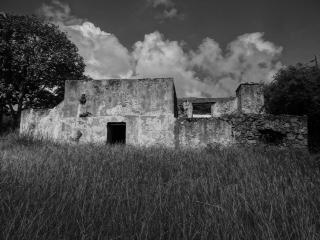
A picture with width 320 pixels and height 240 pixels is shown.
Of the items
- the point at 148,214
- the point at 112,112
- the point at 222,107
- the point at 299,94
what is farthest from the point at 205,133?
the point at 222,107

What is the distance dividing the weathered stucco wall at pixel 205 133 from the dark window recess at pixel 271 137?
1.16 metres

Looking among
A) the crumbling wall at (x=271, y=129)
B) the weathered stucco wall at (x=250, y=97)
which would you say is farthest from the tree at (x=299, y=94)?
the crumbling wall at (x=271, y=129)

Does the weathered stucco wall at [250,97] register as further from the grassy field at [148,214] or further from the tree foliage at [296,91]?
the grassy field at [148,214]

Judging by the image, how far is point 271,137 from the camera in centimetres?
867

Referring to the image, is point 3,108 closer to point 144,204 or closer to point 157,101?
point 157,101

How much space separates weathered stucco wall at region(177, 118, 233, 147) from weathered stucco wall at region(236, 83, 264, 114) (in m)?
5.76

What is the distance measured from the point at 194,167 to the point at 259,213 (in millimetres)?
2156

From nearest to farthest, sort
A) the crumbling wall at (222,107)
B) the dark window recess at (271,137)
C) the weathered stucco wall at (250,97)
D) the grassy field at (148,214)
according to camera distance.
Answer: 1. the grassy field at (148,214)
2. the dark window recess at (271,137)
3. the weathered stucco wall at (250,97)
4. the crumbling wall at (222,107)

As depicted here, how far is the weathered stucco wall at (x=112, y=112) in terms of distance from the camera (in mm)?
9477

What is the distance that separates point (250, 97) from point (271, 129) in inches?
239

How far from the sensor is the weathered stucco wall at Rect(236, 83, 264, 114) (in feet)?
45.3

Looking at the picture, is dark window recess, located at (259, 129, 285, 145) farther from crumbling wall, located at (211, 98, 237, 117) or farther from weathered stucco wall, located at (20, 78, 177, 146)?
crumbling wall, located at (211, 98, 237, 117)

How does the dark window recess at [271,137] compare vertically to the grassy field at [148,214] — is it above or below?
above

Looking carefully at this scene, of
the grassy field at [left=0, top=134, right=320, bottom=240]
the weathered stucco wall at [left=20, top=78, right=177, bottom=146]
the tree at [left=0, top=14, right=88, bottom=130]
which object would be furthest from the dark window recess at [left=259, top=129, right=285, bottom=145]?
the tree at [left=0, top=14, right=88, bottom=130]
